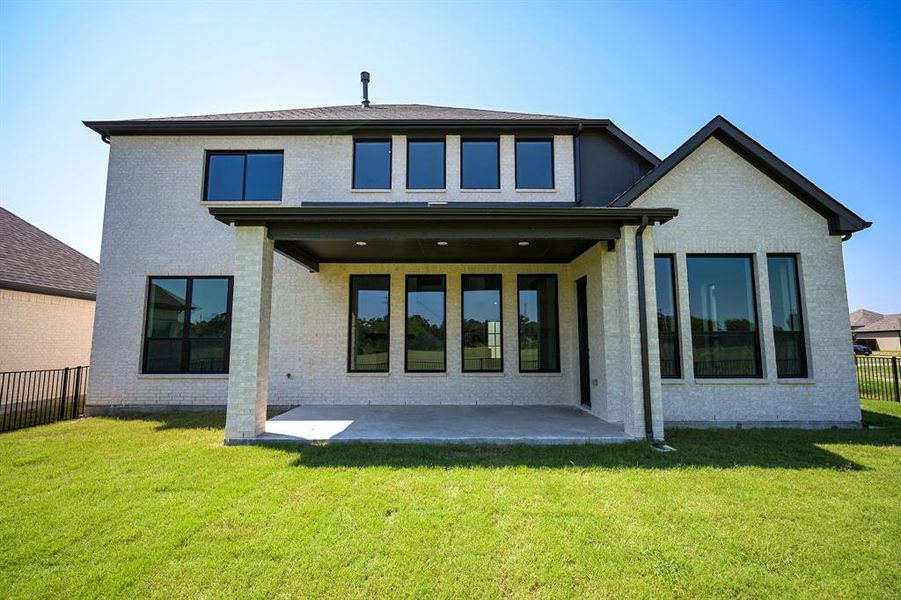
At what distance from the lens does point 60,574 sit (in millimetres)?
2945

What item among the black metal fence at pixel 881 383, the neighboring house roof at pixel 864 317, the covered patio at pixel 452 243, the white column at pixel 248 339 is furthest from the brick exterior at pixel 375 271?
the neighboring house roof at pixel 864 317

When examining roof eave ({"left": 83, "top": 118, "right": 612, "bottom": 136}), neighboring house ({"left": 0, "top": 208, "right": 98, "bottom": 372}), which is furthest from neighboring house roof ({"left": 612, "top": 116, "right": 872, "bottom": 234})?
neighboring house ({"left": 0, "top": 208, "right": 98, "bottom": 372})

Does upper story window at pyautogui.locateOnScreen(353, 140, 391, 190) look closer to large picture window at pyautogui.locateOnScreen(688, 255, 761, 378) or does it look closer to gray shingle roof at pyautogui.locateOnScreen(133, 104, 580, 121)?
gray shingle roof at pyautogui.locateOnScreen(133, 104, 580, 121)

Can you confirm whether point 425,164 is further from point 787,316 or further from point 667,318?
point 787,316

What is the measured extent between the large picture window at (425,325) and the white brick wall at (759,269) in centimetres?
512

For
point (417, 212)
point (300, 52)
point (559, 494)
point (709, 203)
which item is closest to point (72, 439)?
point (417, 212)

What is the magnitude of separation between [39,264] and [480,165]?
46.0 feet

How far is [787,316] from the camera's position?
322 inches

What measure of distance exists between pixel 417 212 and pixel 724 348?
273 inches

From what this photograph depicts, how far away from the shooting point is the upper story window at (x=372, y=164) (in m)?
10.3

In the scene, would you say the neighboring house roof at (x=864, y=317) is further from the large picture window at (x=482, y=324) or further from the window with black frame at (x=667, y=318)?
the large picture window at (x=482, y=324)

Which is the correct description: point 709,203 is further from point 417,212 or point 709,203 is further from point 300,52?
point 300,52

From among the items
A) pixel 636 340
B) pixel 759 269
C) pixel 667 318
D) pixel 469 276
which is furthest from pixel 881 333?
pixel 469 276

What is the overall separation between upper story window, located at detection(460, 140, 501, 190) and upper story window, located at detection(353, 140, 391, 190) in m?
2.01
